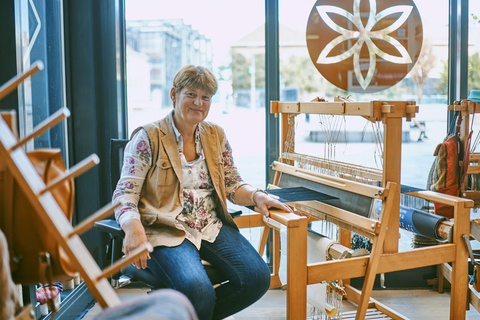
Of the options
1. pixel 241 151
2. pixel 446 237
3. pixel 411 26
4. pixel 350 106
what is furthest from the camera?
pixel 241 151

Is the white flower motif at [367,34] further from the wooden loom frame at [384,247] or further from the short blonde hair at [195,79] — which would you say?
the short blonde hair at [195,79]

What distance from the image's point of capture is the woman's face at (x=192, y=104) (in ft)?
7.03

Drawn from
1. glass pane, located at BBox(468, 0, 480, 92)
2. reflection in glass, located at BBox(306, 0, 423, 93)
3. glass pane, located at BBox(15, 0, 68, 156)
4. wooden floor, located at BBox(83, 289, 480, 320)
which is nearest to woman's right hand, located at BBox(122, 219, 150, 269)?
glass pane, located at BBox(15, 0, 68, 156)

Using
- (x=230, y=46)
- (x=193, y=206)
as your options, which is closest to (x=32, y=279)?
(x=193, y=206)

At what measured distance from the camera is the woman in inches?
76.8

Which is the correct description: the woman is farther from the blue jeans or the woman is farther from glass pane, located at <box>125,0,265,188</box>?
glass pane, located at <box>125,0,265,188</box>

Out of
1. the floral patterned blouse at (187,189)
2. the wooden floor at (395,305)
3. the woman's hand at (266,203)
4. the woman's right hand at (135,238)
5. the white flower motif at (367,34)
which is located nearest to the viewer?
the woman's right hand at (135,238)

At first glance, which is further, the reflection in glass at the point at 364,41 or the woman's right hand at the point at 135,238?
the reflection in glass at the point at 364,41

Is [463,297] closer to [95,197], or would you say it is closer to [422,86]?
[422,86]

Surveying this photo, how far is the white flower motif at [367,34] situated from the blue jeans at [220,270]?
4.67 ft

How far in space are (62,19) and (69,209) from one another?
6.29 feet

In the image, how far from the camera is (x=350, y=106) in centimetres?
218

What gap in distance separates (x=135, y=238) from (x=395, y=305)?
1.73m

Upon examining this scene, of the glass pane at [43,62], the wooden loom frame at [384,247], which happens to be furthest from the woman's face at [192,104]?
the glass pane at [43,62]
